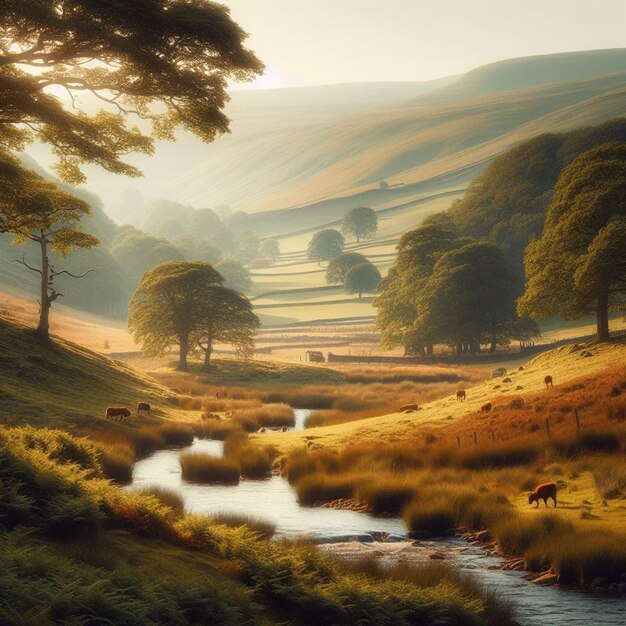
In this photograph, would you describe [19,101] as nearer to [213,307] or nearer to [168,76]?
[168,76]

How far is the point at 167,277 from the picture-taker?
73750 millimetres

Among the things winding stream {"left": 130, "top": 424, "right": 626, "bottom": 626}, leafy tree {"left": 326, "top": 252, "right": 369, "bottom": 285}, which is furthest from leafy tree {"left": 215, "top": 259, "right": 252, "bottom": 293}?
winding stream {"left": 130, "top": 424, "right": 626, "bottom": 626}

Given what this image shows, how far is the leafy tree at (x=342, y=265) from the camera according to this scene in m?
175

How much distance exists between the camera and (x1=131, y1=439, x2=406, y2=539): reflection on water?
22203mm

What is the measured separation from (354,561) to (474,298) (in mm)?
69315

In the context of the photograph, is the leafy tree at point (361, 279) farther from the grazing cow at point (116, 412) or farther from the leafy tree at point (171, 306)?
the grazing cow at point (116, 412)

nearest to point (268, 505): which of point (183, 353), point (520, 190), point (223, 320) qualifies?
point (183, 353)

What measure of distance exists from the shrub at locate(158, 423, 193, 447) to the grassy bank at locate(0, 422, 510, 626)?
2126cm

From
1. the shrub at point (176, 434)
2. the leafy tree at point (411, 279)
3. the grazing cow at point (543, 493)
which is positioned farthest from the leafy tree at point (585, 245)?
the leafy tree at point (411, 279)

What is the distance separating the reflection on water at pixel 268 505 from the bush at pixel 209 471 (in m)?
0.40

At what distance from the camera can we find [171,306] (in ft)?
247

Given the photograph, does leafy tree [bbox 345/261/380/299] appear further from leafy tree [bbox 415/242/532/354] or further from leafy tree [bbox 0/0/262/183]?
leafy tree [bbox 0/0/262/183]

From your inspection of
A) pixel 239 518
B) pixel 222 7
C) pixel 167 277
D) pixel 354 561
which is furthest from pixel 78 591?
pixel 167 277

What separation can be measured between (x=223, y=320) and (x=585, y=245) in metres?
37.9
